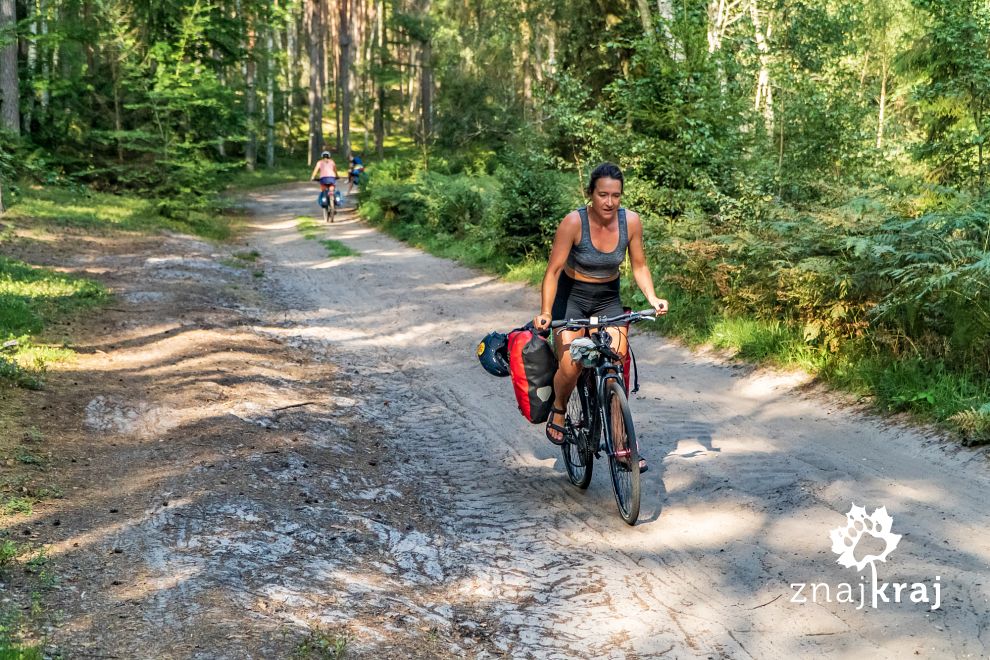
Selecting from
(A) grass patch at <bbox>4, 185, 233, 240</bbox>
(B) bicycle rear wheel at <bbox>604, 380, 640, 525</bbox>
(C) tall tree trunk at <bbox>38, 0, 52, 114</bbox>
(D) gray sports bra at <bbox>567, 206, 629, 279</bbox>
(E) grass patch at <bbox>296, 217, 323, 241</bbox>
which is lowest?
(B) bicycle rear wheel at <bbox>604, 380, 640, 525</bbox>

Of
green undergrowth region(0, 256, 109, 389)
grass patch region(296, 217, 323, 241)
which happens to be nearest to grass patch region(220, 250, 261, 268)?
grass patch region(296, 217, 323, 241)

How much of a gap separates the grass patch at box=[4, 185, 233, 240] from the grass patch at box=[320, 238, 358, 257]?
2.89 metres

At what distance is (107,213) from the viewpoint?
22.6 meters

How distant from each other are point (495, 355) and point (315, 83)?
148 feet

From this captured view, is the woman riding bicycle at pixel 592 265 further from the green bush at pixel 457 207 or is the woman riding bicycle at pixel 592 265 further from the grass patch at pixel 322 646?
the green bush at pixel 457 207

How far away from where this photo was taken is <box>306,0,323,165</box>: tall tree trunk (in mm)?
47969

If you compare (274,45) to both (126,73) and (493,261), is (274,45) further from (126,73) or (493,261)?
(493,261)

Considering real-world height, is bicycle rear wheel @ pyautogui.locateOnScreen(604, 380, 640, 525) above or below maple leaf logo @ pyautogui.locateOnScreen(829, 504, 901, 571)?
above

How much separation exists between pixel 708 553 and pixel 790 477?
1.35 meters

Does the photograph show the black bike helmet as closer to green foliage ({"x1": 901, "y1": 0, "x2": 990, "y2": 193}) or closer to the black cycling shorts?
the black cycling shorts

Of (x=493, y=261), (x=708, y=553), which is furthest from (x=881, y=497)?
(x=493, y=261)

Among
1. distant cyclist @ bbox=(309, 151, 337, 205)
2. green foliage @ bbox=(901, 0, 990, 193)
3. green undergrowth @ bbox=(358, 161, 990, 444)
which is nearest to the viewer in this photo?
green undergrowth @ bbox=(358, 161, 990, 444)

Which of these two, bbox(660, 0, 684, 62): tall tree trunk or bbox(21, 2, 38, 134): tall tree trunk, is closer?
bbox(660, 0, 684, 62): tall tree trunk

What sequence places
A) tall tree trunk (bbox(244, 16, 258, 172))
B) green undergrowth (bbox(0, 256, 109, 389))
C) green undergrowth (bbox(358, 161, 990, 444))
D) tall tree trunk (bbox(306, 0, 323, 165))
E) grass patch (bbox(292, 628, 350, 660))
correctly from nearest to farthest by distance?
grass patch (bbox(292, 628, 350, 660)), green undergrowth (bbox(358, 161, 990, 444)), green undergrowth (bbox(0, 256, 109, 389)), tall tree trunk (bbox(244, 16, 258, 172)), tall tree trunk (bbox(306, 0, 323, 165))
